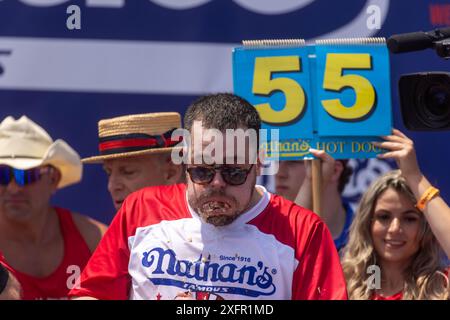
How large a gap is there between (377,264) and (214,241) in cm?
117

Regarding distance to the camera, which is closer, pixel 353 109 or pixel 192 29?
pixel 353 109

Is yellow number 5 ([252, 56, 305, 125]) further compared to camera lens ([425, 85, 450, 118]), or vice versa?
yellow number 5 ([252, 56, 305, 125])

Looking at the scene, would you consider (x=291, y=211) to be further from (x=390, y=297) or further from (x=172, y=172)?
(x=172, y=172)

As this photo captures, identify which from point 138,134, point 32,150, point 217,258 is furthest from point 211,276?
point 32,150

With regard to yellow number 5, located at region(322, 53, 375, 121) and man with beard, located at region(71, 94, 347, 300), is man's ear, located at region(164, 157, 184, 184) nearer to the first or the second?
yellow number 5, located at region(322, 53, 375, 121)

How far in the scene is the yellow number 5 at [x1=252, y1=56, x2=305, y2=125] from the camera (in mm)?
3945

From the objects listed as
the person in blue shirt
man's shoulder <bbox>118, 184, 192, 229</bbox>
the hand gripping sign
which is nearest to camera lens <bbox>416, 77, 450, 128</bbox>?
the hand gripping sign

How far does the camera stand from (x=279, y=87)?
394cm

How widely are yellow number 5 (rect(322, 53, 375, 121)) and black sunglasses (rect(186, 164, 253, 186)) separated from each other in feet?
3.42

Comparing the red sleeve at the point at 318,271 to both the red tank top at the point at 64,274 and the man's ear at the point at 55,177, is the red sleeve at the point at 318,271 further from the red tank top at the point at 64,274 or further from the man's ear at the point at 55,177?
the man's ear at the point at 55,177

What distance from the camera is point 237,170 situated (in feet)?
9.91

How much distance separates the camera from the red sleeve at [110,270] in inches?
120
